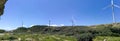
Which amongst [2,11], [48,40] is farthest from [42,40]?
[2,11]

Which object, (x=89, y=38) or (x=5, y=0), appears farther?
(x=89, y=38)

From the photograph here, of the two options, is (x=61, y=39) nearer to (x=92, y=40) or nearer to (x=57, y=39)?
(x=57, y=39)

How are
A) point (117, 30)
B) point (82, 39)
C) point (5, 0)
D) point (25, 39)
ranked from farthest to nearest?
point (117, 30) → point (25, 39) → point (82, 39) → point (5, 0)

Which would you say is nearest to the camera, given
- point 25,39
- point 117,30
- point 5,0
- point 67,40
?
point 5,0

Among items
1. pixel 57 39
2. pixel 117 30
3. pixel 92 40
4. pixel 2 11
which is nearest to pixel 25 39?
pixel 57 39

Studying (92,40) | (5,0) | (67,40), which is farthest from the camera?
(67,40)

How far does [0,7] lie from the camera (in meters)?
10.0

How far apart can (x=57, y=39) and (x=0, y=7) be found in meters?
117

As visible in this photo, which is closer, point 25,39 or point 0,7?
point 0,7

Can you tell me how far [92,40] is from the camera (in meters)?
107

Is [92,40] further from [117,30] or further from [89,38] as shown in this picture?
[117,30]

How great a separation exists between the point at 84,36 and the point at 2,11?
3589 inches

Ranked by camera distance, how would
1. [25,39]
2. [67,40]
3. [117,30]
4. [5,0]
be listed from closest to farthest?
1. [5,0]
2. [25,39]
3. [67,40]
4. [117,30]

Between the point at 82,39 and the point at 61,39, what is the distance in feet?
96.7
